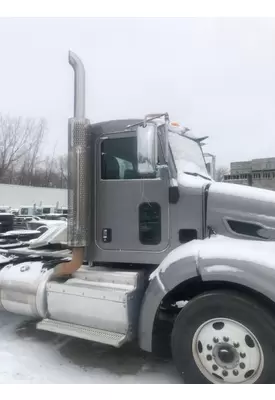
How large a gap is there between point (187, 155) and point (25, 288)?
2512 millimetres

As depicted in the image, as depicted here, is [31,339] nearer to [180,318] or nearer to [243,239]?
[180,318]

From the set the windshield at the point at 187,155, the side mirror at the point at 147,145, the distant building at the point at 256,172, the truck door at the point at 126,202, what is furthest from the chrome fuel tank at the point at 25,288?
the distant building at the point at 256,172

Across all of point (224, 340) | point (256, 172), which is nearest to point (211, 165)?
point (224, 340)

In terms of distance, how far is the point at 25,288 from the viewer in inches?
170

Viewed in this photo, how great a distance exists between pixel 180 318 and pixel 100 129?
2.25 m

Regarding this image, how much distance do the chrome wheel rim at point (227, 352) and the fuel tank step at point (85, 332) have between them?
780 millimetres

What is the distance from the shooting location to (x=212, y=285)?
11.6 feet

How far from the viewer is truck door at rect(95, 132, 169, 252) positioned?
12.7ft

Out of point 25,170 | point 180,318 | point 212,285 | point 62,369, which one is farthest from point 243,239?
→ point 25,170

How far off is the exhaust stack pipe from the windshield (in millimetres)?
1020

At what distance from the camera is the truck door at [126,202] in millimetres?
3861

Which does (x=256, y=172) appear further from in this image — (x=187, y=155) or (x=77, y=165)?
(x=77, y=165)

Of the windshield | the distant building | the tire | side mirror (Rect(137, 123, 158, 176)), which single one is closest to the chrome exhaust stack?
side mirror (Rect(137, 123, 158, 176))

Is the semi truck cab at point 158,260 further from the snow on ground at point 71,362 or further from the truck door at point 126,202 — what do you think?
the snow on ground at point 71,362
